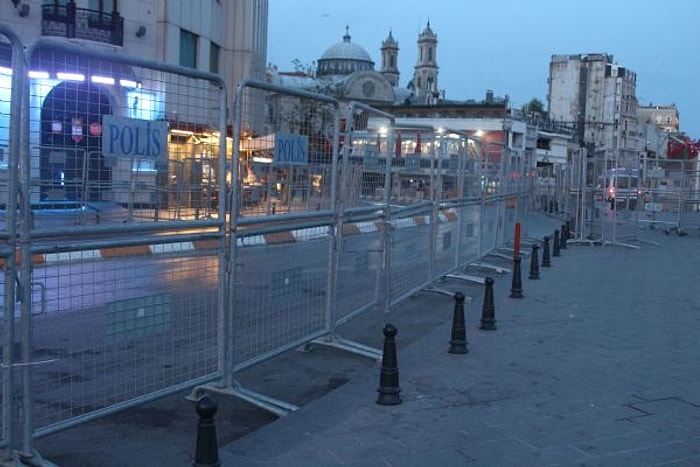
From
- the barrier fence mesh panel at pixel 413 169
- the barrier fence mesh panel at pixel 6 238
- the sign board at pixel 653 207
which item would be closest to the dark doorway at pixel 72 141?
the barrier fence mesh panel at pixel 6 238

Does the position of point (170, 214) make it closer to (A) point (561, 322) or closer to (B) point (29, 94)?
(B) point (29, 94)

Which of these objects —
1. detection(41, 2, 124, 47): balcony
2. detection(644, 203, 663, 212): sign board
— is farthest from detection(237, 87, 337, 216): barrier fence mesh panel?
detection(644, 203, 663, 212): sign board

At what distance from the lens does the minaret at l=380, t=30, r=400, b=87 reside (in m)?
156

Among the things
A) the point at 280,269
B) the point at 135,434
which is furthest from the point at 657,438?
the point at 135,434

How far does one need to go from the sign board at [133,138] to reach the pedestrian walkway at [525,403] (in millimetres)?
2086

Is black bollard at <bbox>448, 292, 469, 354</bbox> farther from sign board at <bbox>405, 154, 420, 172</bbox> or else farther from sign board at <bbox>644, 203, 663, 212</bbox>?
sign board at <bbox>644, 203, 663, 212</bbox>

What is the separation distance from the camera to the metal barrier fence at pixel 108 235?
4328 mm

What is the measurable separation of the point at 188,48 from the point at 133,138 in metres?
27.3

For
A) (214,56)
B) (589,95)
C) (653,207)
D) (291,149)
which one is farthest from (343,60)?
(291,149)

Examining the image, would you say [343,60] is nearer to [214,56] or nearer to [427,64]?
[427,64]

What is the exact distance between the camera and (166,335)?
566 cm

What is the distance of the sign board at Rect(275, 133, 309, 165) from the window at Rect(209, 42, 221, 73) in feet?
88.0

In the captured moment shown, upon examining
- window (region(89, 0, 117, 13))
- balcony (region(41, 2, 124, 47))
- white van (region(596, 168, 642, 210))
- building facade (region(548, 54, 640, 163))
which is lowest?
white van (region(596, 168, 642, 210))

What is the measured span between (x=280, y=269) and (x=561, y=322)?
4633mm
